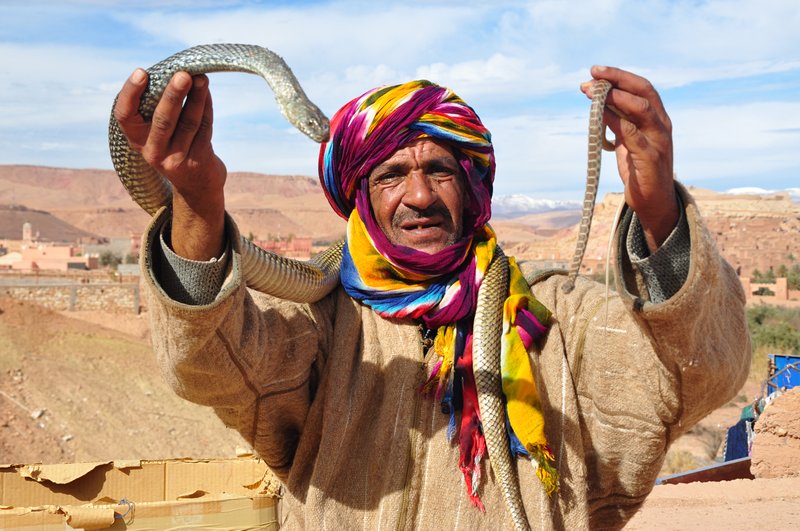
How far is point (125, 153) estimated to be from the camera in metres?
2.61

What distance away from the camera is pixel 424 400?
9.29 ft

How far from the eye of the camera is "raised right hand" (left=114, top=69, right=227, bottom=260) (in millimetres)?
2189

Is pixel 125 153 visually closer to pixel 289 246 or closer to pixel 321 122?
pixel 321 122

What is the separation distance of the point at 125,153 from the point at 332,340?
2.69 feet

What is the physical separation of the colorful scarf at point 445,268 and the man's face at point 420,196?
0.11 feet

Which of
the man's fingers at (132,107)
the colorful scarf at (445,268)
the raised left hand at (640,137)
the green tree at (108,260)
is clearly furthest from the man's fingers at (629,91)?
the green tree at (108,260)

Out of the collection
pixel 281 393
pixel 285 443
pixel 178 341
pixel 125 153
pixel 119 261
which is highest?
pixel 125 153

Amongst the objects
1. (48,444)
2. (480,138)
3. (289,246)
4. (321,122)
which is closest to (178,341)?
(321,122)

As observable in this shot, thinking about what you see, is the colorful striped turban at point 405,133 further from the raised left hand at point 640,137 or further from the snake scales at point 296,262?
the raised left hand at point 640,137

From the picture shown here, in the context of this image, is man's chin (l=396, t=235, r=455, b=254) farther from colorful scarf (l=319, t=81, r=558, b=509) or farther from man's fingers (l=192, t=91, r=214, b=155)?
man's fingers (l=192, t=91, r=214, b=155)

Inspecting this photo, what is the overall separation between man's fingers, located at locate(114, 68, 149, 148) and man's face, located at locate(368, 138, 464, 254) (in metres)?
0.96

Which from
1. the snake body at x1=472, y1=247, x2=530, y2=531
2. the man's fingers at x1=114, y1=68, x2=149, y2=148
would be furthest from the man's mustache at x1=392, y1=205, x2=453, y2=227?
the man's fingers at x1=114, y1=68, x2=149, y2=148

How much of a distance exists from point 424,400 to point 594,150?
934mm

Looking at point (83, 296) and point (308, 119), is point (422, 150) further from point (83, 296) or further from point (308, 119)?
point (83, 296)
